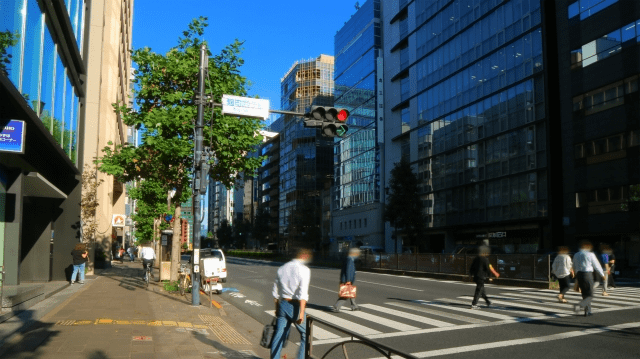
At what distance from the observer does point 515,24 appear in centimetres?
4403

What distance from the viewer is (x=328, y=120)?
1205 centimetres

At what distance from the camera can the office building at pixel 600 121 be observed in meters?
34.9

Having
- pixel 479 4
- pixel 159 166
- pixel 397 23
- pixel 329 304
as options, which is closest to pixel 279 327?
pixel 329 304

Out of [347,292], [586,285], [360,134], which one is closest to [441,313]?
[347,292]

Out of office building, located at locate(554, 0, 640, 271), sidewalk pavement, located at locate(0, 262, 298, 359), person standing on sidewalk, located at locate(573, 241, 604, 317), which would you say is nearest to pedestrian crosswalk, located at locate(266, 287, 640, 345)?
person standing on sidewalk, located at locate(573, 241, 604, 317)

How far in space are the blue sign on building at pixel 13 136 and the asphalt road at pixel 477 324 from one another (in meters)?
6.53

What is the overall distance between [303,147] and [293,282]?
103 m

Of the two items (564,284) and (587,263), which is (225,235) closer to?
(564,284)

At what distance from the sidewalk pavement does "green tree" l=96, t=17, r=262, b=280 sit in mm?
5898

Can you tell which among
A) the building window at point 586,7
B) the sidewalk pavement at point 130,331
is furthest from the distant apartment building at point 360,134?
the sidewalk pavement at point 130,331

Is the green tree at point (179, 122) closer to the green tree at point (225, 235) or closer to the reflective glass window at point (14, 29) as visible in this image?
the reflective glass window at point (14, 29)

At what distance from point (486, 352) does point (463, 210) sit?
138ft

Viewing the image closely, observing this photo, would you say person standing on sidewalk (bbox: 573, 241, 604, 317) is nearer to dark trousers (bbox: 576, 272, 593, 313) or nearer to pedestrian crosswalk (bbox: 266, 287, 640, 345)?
dark trousers (bbox: 576, 272, 593, 313)

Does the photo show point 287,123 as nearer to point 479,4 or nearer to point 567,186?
point 479,4
